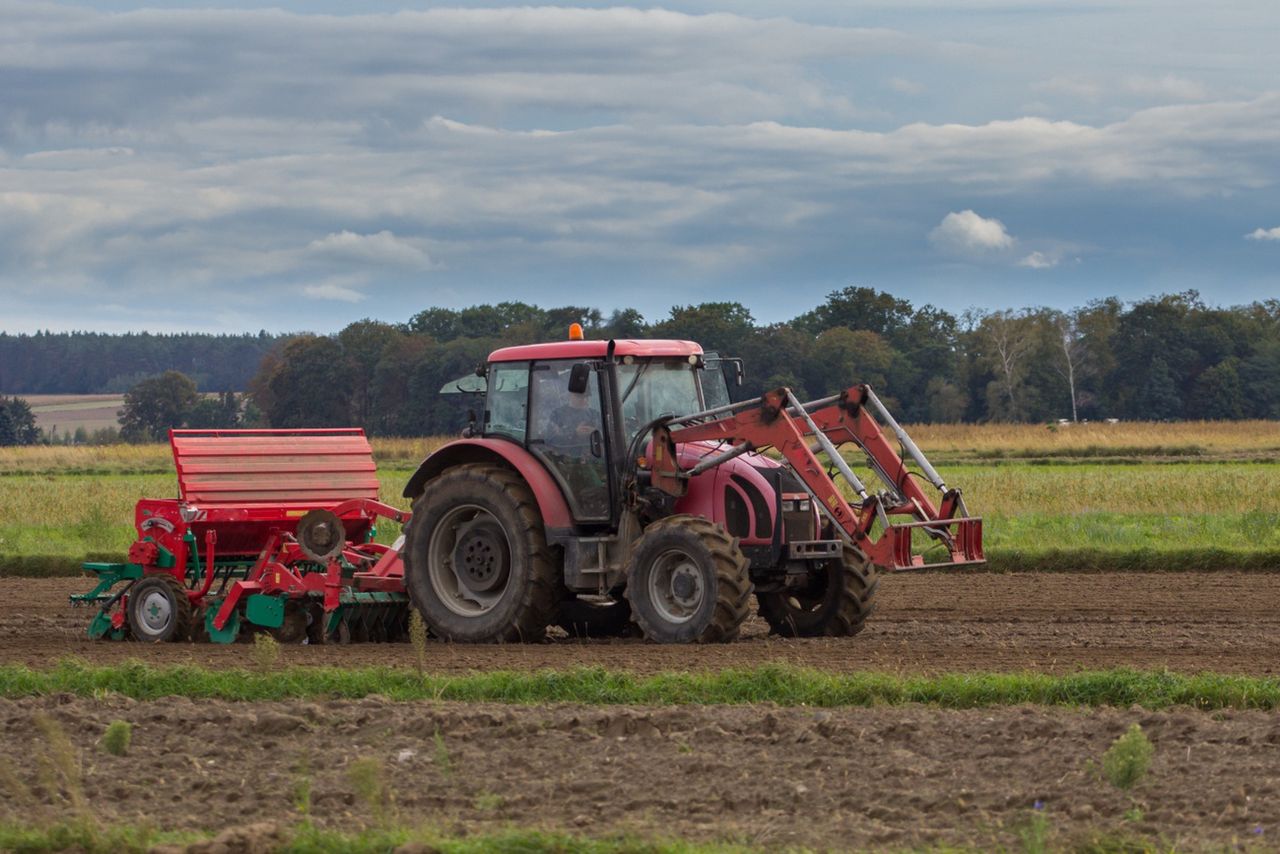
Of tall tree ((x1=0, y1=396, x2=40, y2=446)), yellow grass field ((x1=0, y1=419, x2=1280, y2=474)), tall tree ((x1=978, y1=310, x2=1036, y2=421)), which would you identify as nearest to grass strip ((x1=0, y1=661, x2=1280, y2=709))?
yellow grass field ((x1=0, y1=419, x2=1280, y2=474))

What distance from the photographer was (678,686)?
32.0ft

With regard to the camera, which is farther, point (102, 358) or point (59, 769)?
point (102, 358)

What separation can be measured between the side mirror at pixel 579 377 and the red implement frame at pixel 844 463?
2.10 ft

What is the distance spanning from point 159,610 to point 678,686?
5.95 m

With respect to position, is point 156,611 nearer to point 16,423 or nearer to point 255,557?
point 255,557

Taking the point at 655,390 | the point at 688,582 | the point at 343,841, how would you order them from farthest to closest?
the point at 655,390
the point at 688,582
the point at 343,841

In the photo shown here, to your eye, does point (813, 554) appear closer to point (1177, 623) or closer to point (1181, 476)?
point (1177, 623)

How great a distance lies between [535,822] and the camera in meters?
6.80

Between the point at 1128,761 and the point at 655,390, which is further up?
the point at 655,390

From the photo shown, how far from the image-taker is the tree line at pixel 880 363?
191 ft

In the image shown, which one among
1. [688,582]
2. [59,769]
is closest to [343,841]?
[59,769]

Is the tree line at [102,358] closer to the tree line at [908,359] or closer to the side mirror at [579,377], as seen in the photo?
the tree line at [908,359]

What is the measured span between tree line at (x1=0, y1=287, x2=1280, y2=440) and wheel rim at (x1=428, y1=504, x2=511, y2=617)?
35230 mm

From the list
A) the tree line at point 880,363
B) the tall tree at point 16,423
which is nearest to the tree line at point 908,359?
the tree line at point 880,363
